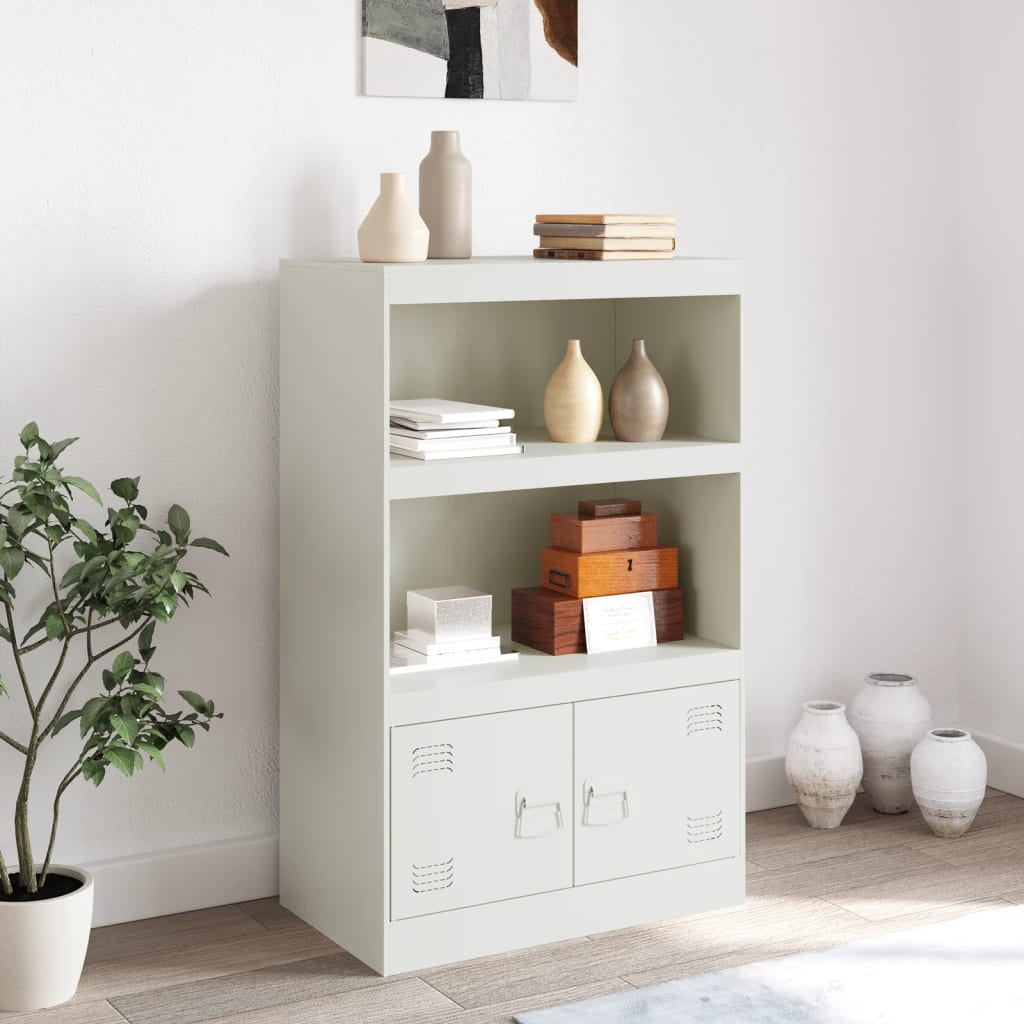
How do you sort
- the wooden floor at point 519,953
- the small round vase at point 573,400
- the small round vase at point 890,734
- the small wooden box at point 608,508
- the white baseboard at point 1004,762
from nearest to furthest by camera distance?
the wooden floor at point 519,953, the small round vase at point 573,400, the small wooden box at point 608,508, the small round vase at point 890,734, the white baseboard at point 1004,762

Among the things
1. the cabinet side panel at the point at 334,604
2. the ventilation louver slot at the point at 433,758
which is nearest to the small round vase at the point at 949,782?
the ventilation louver slot at the point at 433,758

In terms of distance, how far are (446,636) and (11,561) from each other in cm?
79

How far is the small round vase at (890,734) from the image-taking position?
12.0 ft

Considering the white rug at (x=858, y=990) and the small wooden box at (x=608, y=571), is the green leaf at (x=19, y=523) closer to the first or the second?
the small wooden box at (x=608, y=571)

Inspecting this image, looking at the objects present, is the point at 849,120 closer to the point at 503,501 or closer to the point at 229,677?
the point at 503,501

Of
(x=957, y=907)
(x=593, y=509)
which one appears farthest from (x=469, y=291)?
(x=957, y=907)

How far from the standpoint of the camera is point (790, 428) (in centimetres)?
371

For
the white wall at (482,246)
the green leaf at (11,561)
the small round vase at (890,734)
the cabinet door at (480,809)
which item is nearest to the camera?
the green leaf at (11,561)

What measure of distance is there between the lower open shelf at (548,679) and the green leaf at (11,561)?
65 cm

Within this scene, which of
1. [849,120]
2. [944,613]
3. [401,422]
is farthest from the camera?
[944,613]

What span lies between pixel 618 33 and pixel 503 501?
102cm

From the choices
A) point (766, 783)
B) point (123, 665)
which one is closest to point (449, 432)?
point (123, 665)

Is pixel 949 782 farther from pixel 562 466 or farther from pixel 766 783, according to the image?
pixel 562 466

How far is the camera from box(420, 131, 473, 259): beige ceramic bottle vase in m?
2.98
